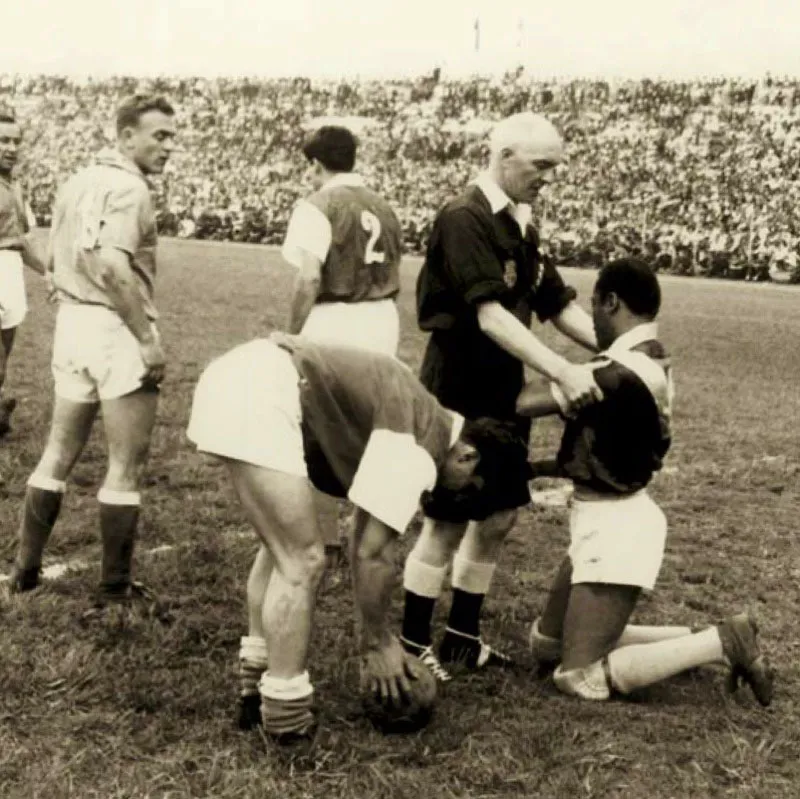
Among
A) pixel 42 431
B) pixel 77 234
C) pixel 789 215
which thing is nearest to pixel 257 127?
pixel 789 215

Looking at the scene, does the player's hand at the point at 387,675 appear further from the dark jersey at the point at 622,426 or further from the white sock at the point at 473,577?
the dark jersey at the point at 622,426

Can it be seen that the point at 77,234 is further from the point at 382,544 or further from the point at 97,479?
the point at 97,479

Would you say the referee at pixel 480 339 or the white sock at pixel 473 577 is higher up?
the referee at pixel 480 339

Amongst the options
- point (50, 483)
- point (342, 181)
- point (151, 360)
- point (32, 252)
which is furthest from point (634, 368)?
point (32, 252)

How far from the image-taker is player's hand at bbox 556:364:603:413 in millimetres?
4383

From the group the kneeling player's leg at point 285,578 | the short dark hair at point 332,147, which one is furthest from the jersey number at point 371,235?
the kneeling player's leg at point 285,578

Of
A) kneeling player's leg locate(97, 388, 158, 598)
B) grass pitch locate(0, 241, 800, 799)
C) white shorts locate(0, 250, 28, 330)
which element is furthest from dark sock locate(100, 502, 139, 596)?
white shorts locate(0, 250, 28, 330)

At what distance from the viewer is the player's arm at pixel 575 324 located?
5154 millimetres

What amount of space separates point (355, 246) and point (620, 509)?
201 centimetres

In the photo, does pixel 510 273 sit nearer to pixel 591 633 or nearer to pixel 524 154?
pixel 524 154

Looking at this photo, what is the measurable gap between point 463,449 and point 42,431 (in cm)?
521

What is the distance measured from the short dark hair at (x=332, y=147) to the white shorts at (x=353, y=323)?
0.63 metres

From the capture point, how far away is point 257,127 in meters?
41.3

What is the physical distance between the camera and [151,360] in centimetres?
510
